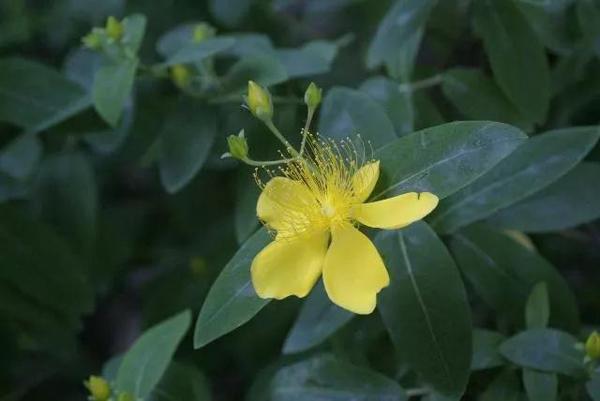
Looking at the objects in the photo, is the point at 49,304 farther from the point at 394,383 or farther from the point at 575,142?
the point at 575,142

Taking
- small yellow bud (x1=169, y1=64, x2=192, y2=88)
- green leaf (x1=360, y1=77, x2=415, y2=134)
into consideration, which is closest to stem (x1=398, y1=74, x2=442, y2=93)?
green leaf (x1=360, y1=77, x2=415, y2=134)

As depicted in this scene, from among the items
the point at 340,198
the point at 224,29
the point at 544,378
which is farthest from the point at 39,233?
the point at 544,378

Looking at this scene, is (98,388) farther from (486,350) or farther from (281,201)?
(486,350)

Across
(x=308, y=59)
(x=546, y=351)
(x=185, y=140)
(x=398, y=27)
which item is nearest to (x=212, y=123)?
(x=185, y=140)

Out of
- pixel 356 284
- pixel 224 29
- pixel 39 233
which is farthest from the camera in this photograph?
pixel 224 29

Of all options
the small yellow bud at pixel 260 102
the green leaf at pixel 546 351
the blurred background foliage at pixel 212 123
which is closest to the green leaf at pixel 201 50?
the blurred background foliage at pixel 212 123

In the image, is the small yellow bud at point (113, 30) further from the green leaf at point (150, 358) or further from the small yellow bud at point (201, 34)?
the green leaf at point (150, 358)
